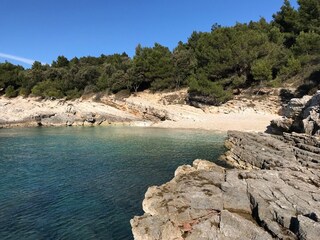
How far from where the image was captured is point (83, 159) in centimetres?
3212

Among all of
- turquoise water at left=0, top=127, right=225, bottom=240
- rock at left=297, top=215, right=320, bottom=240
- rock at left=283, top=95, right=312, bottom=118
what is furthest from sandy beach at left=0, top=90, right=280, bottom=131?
rock at left=297, top=215, right=320, bottom=240

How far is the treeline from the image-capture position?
68750 millimetres

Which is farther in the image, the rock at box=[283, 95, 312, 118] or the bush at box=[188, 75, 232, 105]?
the bush at box=[188, 75, 232, 105]

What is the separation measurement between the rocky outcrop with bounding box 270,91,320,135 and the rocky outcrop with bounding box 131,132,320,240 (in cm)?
1096

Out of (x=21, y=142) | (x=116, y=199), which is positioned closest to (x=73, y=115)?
(x=21, y=142)

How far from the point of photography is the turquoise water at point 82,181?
15.5m

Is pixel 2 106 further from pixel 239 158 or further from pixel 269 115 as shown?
pixel 239 158

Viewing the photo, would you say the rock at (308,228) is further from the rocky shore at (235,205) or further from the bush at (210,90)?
the bush at (210,90)

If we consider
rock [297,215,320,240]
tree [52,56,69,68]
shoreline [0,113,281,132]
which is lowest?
rock [297,215,320,240]

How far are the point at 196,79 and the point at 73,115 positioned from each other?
30.5 m

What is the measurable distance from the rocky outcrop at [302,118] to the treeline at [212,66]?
2729 cm

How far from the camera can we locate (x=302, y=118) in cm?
3612

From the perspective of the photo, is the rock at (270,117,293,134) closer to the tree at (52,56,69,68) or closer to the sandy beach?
the sandy beach

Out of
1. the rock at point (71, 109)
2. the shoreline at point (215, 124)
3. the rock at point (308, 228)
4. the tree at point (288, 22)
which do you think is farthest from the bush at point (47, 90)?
the rock at point (308, 228)
